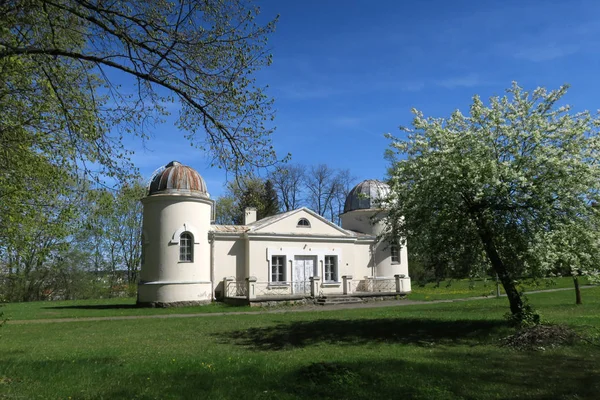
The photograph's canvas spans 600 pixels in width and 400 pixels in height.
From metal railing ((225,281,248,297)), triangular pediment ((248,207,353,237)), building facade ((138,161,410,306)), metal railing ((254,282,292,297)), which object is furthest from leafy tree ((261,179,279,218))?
metal railing ((225,281,248,297))

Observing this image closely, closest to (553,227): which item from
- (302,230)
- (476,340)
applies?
(476,340)

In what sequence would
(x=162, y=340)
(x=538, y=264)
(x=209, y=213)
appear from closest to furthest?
(x=538, y=264)
(x=162, y=340)
(x=209, y=213)

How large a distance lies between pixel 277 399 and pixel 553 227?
758cm

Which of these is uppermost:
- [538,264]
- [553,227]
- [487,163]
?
[487,163]

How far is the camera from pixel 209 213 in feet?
76.8

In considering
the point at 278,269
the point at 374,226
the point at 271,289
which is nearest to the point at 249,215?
the point at 278,269

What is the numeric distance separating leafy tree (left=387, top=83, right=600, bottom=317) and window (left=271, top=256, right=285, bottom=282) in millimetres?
12898

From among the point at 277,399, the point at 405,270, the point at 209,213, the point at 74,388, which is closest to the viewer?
the point at 277,399

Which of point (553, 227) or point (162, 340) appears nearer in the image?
point (553, 227)

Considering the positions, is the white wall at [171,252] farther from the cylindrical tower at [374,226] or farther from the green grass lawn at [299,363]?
the cylindrical tower at [374,226]

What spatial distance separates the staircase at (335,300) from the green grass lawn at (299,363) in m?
8.54

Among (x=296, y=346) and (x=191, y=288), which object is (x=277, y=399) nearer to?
(x=296, y=346)

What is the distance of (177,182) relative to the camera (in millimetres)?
22453

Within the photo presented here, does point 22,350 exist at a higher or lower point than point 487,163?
lower
